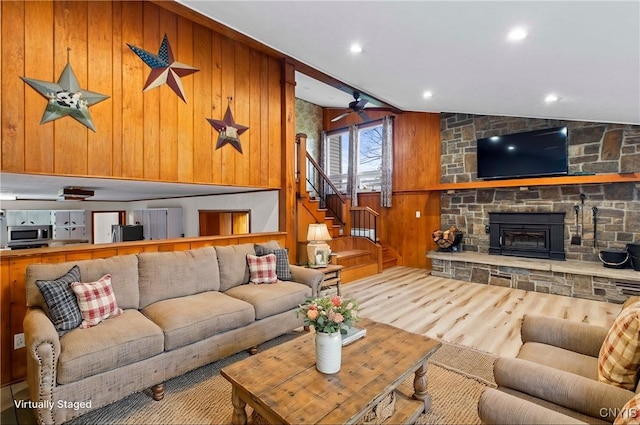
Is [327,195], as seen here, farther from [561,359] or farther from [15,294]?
[561,359]

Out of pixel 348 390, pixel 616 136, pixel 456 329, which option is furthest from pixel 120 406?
pixel 616 136

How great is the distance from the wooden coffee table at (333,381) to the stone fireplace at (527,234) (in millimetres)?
4511

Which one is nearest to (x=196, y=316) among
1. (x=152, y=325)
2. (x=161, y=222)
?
(x=152, y=325)

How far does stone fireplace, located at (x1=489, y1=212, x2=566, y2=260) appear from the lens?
5.29 m

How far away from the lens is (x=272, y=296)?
120 inches

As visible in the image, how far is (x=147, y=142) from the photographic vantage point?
3244 mm

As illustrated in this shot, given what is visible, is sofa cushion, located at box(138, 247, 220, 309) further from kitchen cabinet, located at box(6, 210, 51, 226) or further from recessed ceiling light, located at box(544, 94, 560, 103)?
kitchen cabinet, located at box(6, 210, 51, 226)

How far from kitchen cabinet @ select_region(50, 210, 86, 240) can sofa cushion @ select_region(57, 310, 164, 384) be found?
7.35 metres

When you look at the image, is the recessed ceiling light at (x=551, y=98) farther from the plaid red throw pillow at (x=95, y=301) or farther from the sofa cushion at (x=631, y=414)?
the plaid red throw pillow at (x=95, y=301)

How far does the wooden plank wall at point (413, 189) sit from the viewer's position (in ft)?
22.2

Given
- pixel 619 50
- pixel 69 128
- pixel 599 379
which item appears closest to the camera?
pixel 599 379

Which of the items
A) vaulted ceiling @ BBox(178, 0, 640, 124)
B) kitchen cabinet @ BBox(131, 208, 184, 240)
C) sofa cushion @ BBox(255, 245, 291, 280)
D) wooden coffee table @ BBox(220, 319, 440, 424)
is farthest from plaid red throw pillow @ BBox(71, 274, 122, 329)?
kitchen cabinet @ BBox(131, 208, 184, 240)

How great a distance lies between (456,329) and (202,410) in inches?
108

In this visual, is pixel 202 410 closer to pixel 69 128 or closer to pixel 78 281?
pixel 78 281
